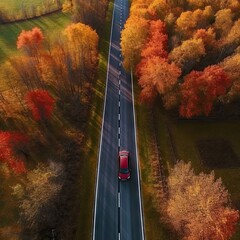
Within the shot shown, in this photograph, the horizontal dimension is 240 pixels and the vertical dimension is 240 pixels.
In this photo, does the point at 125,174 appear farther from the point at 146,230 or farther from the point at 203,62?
the point at 203,62

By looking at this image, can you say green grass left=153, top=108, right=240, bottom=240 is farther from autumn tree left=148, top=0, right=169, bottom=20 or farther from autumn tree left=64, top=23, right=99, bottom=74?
autumn tree left=148, top=0, right=169, bottom=20

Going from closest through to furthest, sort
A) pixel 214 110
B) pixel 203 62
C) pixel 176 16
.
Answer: pixel 214 110, pixel 203 62, pixel 176 16

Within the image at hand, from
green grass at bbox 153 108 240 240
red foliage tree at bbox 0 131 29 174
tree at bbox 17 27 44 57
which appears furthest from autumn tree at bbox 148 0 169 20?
red foliage tree at bbox 0 131 29 174

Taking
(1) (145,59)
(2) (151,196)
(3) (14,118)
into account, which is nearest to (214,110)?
(1) (145,59)

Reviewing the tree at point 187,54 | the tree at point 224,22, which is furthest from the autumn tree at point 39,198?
the tree at point 224,22

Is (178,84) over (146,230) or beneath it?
over

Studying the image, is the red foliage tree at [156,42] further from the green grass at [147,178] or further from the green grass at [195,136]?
the green grass at [195,136]
